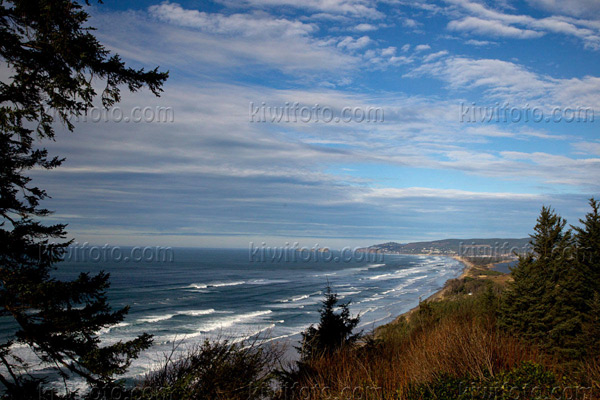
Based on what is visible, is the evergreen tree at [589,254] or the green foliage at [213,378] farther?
the evergreen tree at [589,254]

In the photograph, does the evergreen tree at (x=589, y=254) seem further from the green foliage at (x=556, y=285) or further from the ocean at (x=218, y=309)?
the ocean at (x=218, y=309)

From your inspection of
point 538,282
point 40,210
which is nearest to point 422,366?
point 40,210

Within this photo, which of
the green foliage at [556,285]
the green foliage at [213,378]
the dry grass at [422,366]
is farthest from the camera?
the green foliage at [556,285]

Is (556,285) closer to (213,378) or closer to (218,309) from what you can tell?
(213,378)

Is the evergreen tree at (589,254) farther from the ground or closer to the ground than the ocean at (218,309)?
farther from the ground

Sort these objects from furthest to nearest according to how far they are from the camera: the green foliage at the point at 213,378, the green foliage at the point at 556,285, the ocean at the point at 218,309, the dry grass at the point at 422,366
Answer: the ocean at the point at 218,309, the green foliage at the point at 556,285, the dry grass at the point at 422,366, the green foliage at the point at 213,378

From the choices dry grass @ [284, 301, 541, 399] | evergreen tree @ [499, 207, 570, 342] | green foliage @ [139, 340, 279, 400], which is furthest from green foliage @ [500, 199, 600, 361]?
green foliage @ [139, 340, 279, 400]

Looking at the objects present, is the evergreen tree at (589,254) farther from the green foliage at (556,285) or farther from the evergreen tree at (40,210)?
the evergreen tree at (40,210)

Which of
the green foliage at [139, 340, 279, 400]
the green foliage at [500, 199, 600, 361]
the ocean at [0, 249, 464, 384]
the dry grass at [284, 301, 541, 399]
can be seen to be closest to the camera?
the green foliage at [139, 340, 279, 400]

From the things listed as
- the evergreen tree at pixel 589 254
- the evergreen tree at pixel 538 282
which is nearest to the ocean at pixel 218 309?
the evergreen tree at pixel 538 282

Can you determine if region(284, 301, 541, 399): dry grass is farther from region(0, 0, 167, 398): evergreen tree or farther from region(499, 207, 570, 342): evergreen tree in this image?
region(499, 207, 570, 342): evergreen tree

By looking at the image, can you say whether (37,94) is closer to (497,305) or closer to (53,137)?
(53,137)

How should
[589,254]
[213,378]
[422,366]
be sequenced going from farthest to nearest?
[589,254] < [422,366] < [213,378]

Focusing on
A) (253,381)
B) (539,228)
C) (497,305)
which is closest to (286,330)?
(497,305)
